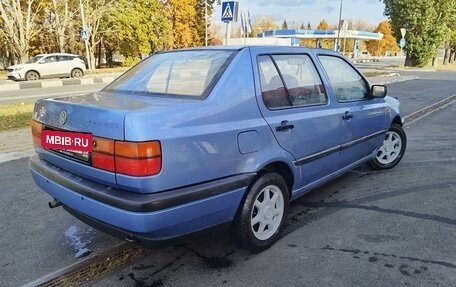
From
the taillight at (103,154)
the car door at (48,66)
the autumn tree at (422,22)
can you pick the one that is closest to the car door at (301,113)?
the taillight at (103,154)

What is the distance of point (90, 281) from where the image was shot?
278 cm

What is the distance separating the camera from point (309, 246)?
324 cm

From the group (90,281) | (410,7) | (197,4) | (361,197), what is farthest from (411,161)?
(197,4)

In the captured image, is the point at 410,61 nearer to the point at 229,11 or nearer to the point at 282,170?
the point at 229,11

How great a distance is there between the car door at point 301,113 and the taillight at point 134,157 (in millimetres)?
1017

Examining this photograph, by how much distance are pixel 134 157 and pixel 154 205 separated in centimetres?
31

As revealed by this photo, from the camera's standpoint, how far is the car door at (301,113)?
10.3 ft

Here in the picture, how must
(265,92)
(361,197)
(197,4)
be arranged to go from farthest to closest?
(197,4) < (361,197) < (265,92)

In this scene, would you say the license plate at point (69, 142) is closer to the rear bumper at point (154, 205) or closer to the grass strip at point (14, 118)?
the rear bumper at point (154, 205)

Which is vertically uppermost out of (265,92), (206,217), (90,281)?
(265,92)

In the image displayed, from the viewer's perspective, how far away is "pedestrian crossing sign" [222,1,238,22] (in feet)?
36.2

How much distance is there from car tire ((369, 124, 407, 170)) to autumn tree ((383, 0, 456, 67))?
106ft

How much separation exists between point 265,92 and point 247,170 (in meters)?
0.67

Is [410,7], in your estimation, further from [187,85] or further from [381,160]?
[187,85]
